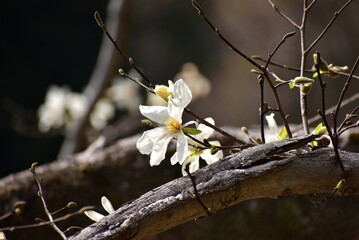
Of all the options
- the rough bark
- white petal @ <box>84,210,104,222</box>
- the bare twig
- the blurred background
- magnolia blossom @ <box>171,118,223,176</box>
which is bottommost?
the rough bark

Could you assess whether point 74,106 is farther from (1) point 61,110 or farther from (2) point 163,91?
(2) point 163,91

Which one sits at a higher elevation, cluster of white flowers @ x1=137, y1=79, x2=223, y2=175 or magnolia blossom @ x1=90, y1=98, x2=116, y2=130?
magnolia blossom @ x1=90, y1=98, x2=116, y2=130

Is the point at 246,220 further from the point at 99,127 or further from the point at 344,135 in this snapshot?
the point at 99,127

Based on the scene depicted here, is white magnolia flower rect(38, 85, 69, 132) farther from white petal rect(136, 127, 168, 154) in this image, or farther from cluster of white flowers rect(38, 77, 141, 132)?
white petal rect(136, 127, 168, 154)

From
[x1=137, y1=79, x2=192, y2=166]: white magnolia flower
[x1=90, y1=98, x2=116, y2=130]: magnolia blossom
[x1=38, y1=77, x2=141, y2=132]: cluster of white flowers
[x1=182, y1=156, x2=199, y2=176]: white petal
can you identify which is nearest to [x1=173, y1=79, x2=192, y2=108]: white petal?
[x1=137, y1=79, x2=192, y2=166]: white magnolia flower

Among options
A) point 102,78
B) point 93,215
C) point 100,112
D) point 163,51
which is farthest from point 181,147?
point 163,51

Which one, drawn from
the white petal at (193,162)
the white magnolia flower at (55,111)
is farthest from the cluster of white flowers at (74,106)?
the white petal at (193,162)
